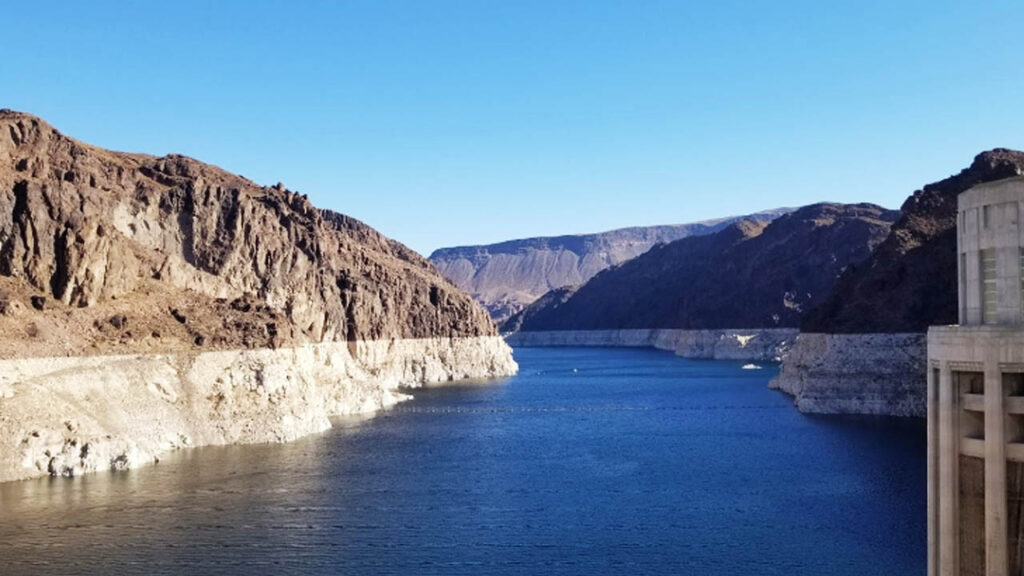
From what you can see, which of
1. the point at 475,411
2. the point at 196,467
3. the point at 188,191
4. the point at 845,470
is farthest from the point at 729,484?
the point at 188,191

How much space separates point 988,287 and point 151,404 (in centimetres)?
6441

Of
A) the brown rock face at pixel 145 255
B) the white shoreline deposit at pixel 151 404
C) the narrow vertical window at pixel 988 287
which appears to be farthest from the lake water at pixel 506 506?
the narrow vertical window at pixel 988 287

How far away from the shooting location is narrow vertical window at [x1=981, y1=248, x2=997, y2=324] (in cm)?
2173

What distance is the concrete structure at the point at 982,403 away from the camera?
2008cm

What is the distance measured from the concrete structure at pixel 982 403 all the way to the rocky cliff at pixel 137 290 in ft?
183

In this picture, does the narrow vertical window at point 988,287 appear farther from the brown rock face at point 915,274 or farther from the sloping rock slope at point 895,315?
the sloping rock slope at point 895,315

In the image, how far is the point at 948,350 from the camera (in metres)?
21.8

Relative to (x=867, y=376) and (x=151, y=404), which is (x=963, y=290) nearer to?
(x=151, y=404)

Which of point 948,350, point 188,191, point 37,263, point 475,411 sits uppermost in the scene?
point 188,191

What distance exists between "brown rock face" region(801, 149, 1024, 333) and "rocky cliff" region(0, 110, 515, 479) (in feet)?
183

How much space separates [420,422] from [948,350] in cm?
8155

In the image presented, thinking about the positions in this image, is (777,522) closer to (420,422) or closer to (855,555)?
(855,555)

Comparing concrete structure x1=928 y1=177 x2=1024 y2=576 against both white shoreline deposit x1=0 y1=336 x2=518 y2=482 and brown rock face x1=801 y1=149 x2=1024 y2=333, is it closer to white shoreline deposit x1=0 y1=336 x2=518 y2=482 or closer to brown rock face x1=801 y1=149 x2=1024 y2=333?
white shoreline deposit x1=0 y1=336 x2=518 y2=482

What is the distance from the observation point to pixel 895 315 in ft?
309
